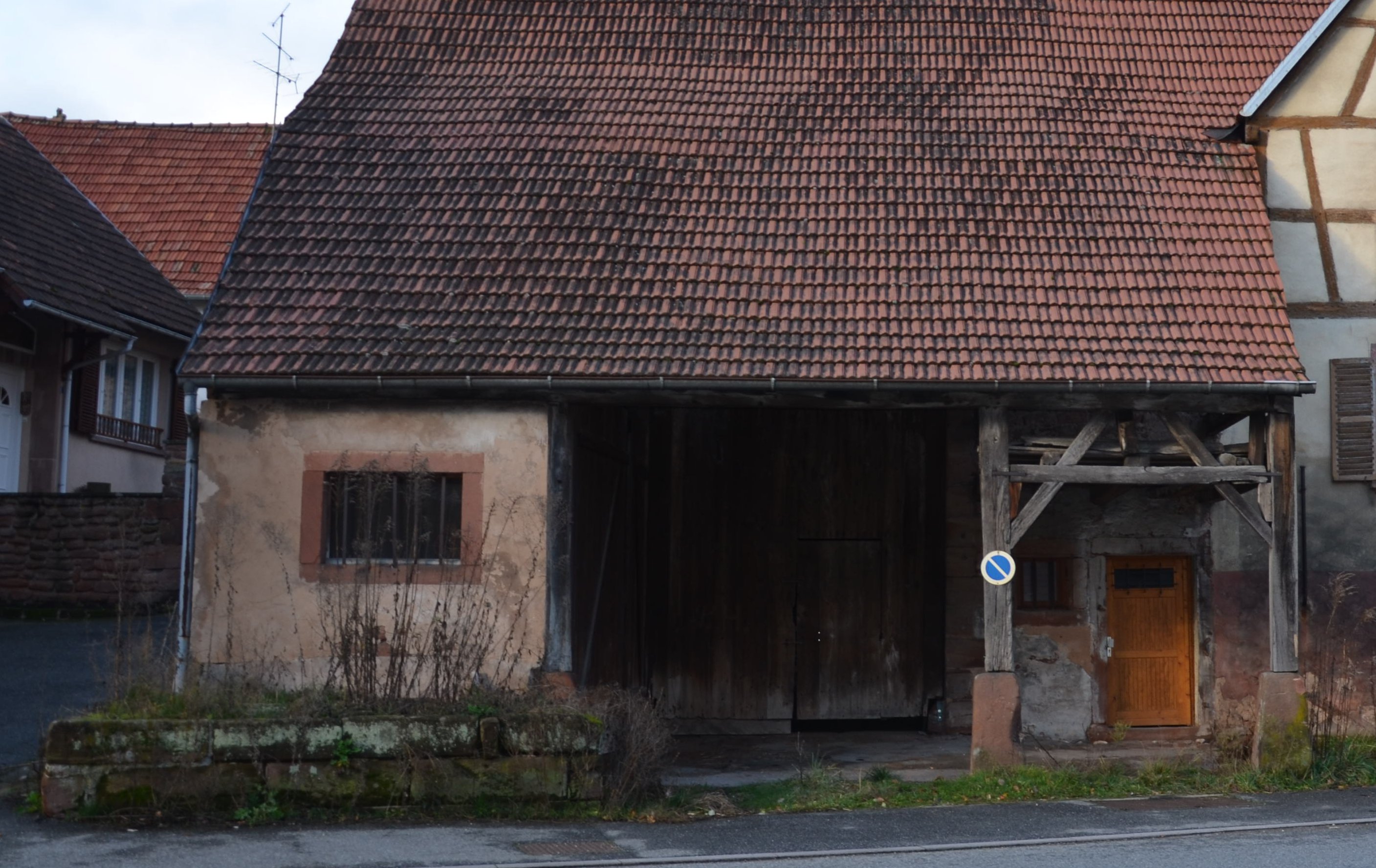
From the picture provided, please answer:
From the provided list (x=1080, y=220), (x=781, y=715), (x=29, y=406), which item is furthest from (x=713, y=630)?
(x=29, y=406)

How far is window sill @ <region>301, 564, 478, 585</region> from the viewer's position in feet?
37.0

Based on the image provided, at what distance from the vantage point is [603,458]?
1316 centimetres

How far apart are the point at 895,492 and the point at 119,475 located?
12.9 m

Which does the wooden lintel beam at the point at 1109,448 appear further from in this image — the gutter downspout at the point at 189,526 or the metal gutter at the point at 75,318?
the metal gutter at the point at 75,318

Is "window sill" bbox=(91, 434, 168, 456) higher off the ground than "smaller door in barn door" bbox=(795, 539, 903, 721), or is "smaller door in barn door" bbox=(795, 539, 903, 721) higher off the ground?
"window sill" bbox=(91, 434, 168, 456)

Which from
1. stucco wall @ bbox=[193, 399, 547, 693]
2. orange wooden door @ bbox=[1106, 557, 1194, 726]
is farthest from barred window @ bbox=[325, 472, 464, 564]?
orange wooden door @ bbox=[1106, 557, 1194, 726]

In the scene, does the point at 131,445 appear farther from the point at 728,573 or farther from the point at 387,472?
the point at 387,472

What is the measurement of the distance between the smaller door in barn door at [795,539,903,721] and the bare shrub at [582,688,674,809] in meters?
5.04

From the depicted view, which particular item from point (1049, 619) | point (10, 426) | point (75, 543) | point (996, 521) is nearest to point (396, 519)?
point (996, 521)

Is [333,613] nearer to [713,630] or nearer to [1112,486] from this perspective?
[713,630]

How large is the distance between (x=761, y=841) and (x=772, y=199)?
6158mm

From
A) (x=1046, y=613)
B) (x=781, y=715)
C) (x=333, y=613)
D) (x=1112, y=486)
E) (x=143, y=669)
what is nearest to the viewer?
(x=143, y=669)

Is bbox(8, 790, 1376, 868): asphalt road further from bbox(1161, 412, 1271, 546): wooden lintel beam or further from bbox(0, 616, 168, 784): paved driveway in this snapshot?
bbox(1161, 412, 1271, 546): wooden lintel beam

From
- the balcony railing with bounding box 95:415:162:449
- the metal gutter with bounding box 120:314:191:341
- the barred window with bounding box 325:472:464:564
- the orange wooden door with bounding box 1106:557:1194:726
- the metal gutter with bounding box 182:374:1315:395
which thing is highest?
the metal gutter with bounding box 120:314:191:341
